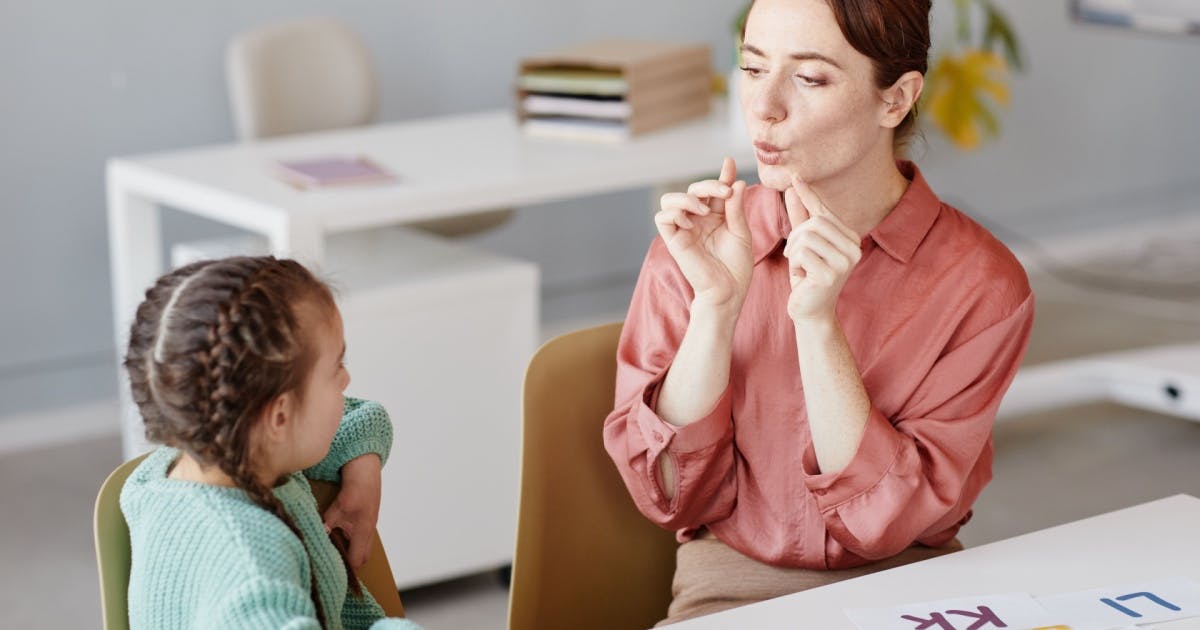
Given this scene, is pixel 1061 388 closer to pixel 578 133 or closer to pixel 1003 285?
pixel 578 133

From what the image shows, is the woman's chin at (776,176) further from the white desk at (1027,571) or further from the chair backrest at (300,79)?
the chair backrest at (300,79)

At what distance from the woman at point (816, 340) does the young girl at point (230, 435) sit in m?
0.40

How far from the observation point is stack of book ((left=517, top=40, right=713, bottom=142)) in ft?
9.69

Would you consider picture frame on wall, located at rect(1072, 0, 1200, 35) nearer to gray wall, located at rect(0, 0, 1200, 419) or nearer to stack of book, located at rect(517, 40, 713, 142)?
gray wall, located at rect(0, 0, 1200, 419)

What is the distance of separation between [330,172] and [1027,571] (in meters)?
1.59

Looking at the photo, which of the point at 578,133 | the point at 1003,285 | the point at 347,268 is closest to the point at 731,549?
the point at 1003,285

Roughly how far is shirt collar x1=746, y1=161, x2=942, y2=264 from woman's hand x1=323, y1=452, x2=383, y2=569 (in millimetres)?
461

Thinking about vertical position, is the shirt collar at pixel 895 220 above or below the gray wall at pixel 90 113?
above

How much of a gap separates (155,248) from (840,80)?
64.9 inches

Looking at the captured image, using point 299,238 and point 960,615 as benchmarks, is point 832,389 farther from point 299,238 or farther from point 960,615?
point 299,238

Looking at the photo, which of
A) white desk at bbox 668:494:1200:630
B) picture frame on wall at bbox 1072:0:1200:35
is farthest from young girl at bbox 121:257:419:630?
picture frame on wall at bbox 1072:0:1200:35

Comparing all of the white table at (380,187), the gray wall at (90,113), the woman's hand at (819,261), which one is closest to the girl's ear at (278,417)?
the woman's hand at (819,261)

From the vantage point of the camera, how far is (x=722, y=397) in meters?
1.51

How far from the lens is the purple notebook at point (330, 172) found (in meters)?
2.56
